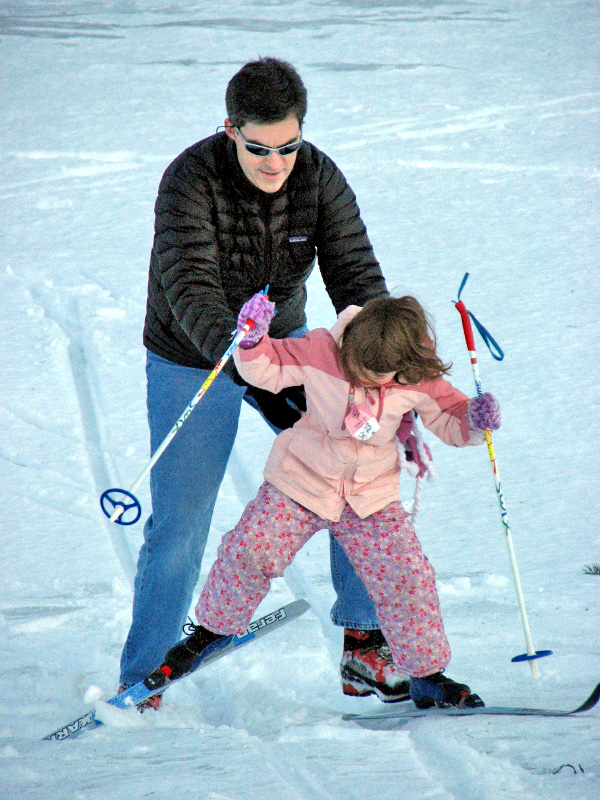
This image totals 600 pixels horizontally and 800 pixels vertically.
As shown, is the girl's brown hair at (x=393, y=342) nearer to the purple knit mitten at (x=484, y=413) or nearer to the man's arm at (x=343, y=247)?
the purple knit mitten at (x=484, y=413)

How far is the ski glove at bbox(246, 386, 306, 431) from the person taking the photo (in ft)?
8.87

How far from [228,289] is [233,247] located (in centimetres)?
14

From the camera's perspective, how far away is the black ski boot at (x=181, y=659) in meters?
2.82

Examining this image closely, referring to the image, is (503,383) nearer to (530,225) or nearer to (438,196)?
(530,225)

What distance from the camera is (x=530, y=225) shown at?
717 cm

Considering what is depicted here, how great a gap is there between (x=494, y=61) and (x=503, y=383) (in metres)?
6.98

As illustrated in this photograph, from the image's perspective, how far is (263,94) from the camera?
245 cm

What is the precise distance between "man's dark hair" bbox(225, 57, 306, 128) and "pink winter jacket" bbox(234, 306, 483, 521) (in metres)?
0.60

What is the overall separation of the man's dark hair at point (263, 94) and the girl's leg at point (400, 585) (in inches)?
46.5

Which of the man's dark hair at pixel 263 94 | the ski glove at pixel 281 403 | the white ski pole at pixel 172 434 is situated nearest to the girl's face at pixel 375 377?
the ski glove at pixel 281 403

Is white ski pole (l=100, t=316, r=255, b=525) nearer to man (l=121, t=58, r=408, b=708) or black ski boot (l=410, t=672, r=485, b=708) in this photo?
man (l=121, t=58, r=408, b=708)

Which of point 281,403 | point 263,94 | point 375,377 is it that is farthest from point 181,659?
point 263,94

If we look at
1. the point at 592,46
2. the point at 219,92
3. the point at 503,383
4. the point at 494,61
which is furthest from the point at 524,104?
the point at 503,383

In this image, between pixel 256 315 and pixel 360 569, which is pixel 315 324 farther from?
pixel 256 315
